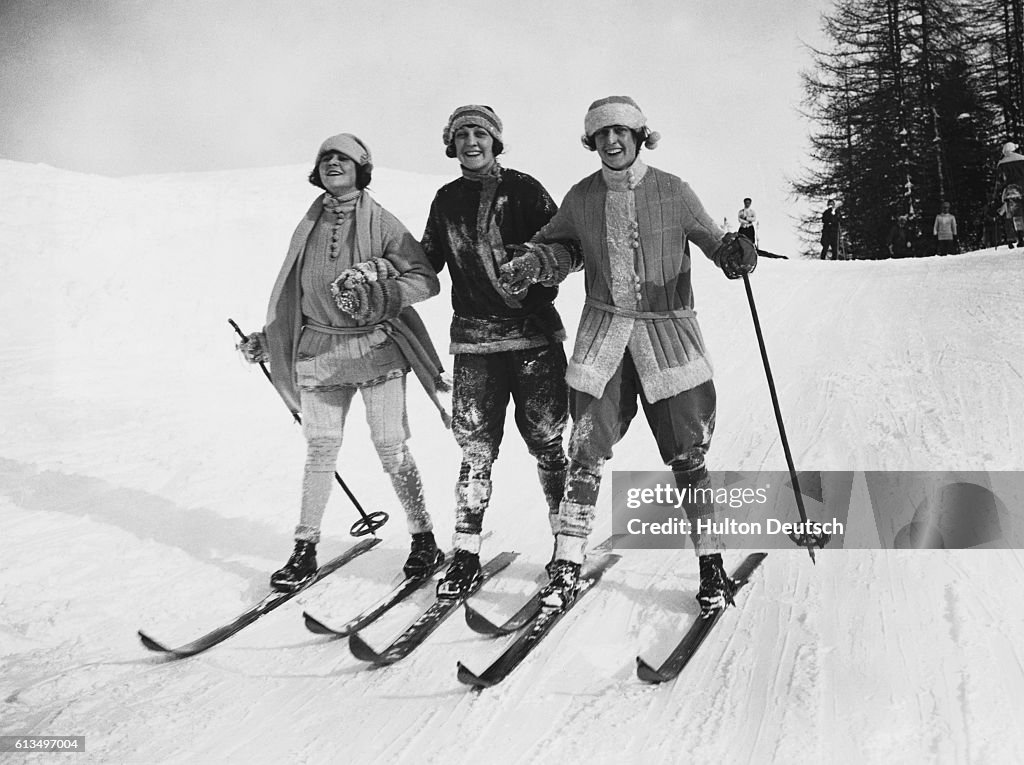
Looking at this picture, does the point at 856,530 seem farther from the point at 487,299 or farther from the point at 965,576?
the point at 487,299

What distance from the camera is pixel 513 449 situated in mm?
5965

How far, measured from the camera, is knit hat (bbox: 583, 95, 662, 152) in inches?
119

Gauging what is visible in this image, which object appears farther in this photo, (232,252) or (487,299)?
(232,252)

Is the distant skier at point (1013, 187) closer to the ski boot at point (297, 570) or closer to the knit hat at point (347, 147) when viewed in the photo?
the knit hat at point (347, 147)

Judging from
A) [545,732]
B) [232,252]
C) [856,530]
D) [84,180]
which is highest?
[84,180]

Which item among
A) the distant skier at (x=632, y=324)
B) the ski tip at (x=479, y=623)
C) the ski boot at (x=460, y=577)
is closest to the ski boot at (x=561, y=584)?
the distant skier at (x=632, y=324)

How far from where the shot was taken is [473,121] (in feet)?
11.1

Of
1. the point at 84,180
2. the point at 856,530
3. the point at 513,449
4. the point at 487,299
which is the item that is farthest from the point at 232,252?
the point at 856,530

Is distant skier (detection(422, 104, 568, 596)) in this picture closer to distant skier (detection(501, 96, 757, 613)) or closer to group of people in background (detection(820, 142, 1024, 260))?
distant skier (detection(501, 96, 757, 613))

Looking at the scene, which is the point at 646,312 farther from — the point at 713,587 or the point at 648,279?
the point at 713,587

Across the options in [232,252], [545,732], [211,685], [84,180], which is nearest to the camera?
[545,732]

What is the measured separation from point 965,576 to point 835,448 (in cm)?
177

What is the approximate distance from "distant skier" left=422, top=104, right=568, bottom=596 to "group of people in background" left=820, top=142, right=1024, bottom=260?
38.0 ft

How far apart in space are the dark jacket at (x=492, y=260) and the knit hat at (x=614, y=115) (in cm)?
47
